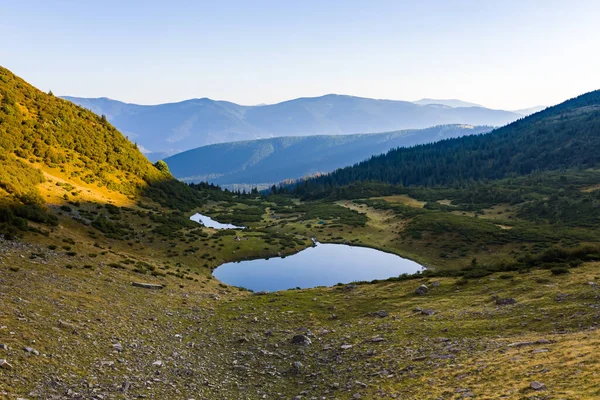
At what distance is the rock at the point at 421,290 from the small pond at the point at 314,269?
87.8 feet

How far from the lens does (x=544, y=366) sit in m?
15.9

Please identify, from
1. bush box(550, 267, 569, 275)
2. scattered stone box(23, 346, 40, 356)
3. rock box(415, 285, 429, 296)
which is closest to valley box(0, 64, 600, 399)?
scattered stone box(23, 346, 40, 356)

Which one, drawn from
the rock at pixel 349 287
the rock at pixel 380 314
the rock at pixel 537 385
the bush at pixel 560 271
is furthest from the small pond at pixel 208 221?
the rock at pixel 537 385

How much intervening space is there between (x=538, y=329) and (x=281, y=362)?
50.3 feet

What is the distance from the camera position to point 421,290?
114 feet

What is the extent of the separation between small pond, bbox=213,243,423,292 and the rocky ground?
25.4m

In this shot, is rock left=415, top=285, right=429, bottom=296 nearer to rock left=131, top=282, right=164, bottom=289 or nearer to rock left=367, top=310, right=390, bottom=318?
rock left=367, top=310, right=390, bottom=318

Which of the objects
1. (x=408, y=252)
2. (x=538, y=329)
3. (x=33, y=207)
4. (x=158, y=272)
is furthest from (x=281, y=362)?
(x=408, y=252)

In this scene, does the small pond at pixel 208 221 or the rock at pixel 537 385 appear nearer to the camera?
the rock at pixel 537 385

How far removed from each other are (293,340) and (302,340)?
0.66m

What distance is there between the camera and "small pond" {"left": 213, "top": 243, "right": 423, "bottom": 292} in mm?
60375

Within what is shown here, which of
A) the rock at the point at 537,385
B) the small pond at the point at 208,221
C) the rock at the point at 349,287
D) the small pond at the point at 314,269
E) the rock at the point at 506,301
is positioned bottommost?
the small pond at the point at 314,269

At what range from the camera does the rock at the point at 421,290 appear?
113 ft

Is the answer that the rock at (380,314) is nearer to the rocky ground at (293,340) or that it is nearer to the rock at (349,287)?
the rocky ground at (293,340)
